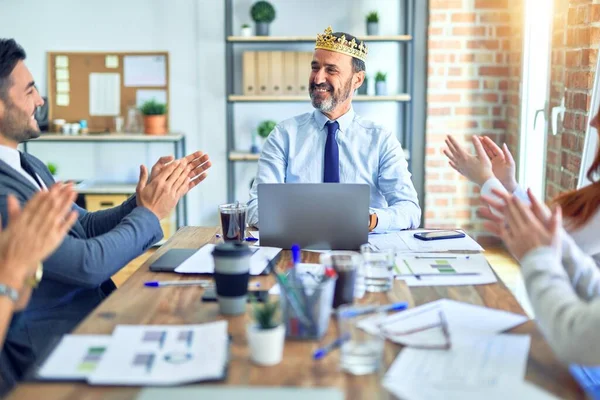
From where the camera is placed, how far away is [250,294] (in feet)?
5.59

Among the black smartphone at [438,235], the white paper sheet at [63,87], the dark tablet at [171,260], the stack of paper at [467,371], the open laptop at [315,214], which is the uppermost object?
the white paper sheet at [63,87]

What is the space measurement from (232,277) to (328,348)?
0.98ft

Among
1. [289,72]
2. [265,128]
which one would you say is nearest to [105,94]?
[265,128]

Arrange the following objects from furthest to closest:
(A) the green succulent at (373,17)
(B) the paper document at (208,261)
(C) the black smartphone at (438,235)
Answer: (A) the green succulent at (373,17) < (C) the black smartphone at (438,235) < (B) the paper document at (208,261)

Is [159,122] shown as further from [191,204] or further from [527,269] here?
[527,269]

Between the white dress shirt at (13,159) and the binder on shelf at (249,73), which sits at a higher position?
the binder on shelf at (249,73)

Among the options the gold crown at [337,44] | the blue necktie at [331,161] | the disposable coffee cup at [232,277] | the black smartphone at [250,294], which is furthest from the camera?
the gold crown at [337,44]

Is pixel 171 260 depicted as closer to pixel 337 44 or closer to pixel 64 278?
pixel 64 278

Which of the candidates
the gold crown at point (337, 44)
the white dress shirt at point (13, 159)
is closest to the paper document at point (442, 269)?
the white dress shirt at point (13, 159)

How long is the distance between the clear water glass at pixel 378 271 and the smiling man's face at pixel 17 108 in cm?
102

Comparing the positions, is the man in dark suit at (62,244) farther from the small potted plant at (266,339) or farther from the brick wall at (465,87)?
the brick wall at (465,87)

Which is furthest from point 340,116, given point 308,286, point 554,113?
point 308,286

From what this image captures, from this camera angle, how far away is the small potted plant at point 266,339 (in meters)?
1.32

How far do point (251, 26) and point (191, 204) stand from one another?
1.31 meters
